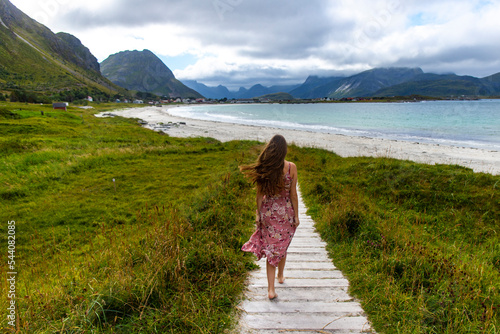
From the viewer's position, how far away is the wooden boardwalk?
3.30 m

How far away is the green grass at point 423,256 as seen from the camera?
3.35 metres

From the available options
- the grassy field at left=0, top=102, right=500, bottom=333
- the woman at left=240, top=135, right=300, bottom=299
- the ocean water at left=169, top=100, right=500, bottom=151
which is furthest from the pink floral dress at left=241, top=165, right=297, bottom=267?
the ocean water at left=169, top=100, right=500, bottom=151

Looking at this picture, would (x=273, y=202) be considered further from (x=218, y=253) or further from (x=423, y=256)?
(x=423, y=256)

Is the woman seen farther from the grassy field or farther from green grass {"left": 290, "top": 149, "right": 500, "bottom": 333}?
green grass {"left": 290, "top": 149, "right": 500, "bottom": 333}

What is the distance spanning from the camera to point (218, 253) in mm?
4629

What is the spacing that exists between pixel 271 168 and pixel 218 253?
2047mm

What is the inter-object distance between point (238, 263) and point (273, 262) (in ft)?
3.65

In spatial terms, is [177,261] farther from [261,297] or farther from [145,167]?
[145,167]

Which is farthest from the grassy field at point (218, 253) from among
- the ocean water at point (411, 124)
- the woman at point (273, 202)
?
the ocean water at point (411, 124)

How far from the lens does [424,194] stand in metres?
10.9

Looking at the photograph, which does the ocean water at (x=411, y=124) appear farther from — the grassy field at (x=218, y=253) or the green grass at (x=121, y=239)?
the green grass at (x=121, y=239)

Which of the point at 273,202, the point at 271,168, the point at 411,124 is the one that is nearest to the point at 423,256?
the point at 273,202

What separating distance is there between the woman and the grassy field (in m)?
0.77

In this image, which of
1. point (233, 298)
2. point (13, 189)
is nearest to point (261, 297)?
point (233, 298)
